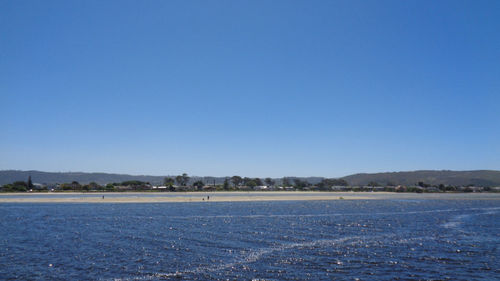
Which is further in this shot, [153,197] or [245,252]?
[153,197]

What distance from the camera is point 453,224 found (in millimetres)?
49906

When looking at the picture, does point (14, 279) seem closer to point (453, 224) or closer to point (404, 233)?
point (404, 233)

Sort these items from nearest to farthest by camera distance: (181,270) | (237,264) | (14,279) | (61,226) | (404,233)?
(14,279) < (181,270) < (237,264) < (404,233) < (61,226)

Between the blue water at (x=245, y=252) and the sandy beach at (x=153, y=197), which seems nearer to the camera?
the blue water at (x=245, y=252)

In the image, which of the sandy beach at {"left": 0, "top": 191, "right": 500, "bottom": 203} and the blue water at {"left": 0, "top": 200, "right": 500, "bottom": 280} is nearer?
the blue water at {"left": 0, "top": 200, "right": 500, "bottom": 280}

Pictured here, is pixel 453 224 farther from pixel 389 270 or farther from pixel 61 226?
pixel 61 226

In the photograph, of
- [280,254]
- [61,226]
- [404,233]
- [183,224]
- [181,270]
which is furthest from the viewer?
[183,224]

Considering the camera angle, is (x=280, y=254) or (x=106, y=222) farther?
(x=106, y=222)

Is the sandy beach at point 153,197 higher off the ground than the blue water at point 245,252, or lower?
lower

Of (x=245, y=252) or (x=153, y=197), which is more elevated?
(x=245, y=252)

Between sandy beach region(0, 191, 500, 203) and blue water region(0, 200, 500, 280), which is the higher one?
blue water region(0, 200, 500, 280)

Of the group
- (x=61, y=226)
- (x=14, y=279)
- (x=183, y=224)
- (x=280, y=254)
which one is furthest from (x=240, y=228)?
(x=14, y=279)

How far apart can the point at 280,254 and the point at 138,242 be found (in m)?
13.5

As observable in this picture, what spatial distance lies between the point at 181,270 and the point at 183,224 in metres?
24.4
